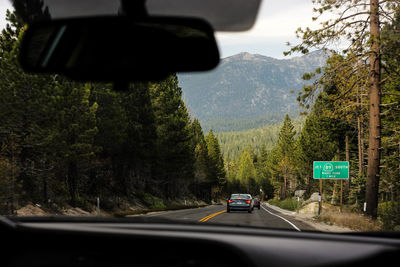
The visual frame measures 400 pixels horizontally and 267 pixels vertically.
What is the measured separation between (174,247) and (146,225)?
54cm

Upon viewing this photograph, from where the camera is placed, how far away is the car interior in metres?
2.05

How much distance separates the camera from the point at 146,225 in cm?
283

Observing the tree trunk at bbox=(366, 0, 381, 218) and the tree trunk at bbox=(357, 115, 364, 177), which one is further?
the tree trunk at bbox=(357, 115, 364, 177)

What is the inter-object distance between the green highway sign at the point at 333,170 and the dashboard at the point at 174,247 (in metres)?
29.3

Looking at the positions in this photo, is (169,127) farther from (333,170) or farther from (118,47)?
(118,47)

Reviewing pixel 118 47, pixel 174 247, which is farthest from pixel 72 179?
pixel 174 247

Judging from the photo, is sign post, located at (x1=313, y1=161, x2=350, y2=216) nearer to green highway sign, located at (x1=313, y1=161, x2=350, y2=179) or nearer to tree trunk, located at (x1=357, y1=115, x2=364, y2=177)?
green highway sign, located at (x1=313, y1=161, x2=350, y2=179)

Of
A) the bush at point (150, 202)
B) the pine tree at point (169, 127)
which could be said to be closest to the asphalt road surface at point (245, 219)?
the pine tree at point (169, 127)

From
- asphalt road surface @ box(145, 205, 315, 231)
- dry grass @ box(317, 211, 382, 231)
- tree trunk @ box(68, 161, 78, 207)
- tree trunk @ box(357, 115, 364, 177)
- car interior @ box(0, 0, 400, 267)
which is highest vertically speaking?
tree trunk @ box(357, 115, 364, 177)

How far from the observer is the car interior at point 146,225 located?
2.05 meters

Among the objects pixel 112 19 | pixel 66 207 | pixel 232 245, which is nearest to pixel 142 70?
pixel 112 19

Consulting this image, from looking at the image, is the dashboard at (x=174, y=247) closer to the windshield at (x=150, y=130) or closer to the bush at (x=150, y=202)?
the windshield at (x=150, y=130)

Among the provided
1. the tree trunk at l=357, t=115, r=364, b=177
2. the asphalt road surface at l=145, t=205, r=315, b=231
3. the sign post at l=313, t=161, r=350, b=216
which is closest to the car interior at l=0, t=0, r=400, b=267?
the asphalt road surface at l=145, t=205, r=315, b=231

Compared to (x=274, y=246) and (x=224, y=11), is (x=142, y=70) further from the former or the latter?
(x=274, y=246)
